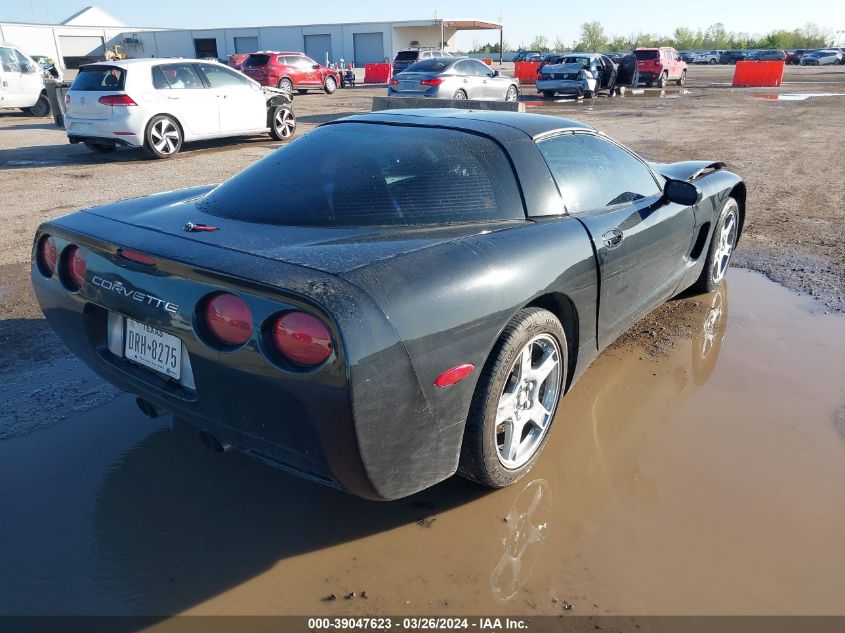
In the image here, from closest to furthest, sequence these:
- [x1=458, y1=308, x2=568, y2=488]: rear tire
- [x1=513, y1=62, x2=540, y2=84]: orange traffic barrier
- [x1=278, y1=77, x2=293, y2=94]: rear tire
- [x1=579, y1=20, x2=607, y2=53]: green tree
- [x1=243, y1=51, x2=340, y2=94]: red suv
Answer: [x1=458, y1=308, x2=568, y2=488]: rear tire, [x1=243, y1=51, x2=340, y2=94]: red suv, [x1=278, y1=77, x2=293, y2=94]: rear tire, [x1=513, y1=62, x2=540, y2=84]: orange traffic barrier, [x1=579, y1=20, x2=607, y2=53]: green tree

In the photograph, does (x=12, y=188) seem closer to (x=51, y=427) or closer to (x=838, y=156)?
(x=51, y=427)

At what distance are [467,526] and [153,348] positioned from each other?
52.7 inches

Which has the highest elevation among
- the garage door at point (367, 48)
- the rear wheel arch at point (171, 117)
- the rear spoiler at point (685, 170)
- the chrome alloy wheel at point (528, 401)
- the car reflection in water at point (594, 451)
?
the garage door at point (367, 48)

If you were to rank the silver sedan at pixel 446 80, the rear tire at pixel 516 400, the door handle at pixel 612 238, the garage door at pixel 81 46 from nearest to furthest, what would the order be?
the rear tire at pixel 516 400, the door handle at pixel 612 238, the silver sedan at pixel 446 80, the garage door at pixel 81 46

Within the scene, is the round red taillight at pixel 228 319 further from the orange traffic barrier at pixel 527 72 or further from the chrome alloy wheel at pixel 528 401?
the orange traffic barrier at pixel 527 72

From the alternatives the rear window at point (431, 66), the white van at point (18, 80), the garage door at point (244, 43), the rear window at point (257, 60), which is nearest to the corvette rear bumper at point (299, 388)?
the rear window at point (431, 66)

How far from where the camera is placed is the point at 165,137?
1058cm

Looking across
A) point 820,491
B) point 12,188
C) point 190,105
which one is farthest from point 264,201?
point 190,105

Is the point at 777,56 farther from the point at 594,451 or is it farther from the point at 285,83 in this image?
the point at 594,451

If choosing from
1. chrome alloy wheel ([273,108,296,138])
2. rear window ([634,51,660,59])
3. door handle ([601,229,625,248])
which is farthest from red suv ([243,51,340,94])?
door handle ([601,229,625,248])

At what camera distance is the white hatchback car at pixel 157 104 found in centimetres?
1006

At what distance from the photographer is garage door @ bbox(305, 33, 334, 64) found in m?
52.5

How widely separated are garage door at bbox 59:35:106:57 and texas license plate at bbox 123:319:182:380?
184 ft

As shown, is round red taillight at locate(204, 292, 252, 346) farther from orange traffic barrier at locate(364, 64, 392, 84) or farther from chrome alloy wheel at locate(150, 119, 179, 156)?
orange traffic barrier at locate(364, 64, 392, 84)
